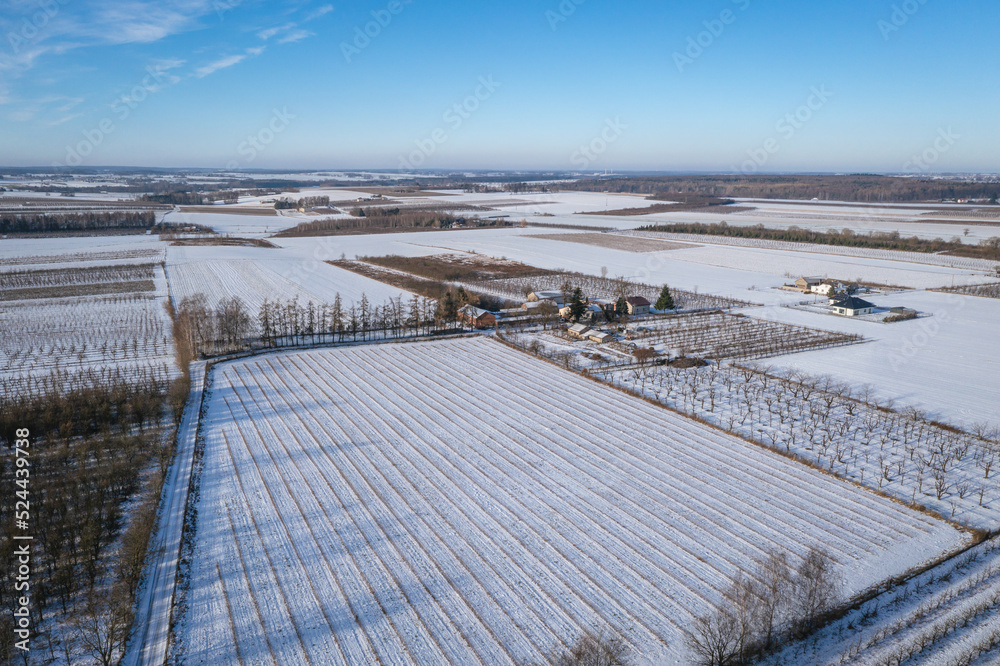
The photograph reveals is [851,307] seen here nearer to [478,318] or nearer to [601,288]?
[601,288]

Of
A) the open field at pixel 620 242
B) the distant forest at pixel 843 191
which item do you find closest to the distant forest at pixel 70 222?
the open field at pixel 620 242

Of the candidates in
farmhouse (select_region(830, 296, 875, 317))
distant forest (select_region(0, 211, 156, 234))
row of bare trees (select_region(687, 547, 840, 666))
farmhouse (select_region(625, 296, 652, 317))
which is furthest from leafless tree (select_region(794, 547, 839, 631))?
distant forest (select_region(0, 211, 156, 234))

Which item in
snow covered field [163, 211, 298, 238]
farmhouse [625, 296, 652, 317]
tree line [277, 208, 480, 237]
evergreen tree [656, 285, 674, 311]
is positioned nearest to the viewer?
farmhouse [625, 296, 652, 317]

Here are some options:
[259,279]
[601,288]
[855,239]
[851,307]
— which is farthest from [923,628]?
[855,239]

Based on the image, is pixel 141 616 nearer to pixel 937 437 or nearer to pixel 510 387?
pixel 510 387

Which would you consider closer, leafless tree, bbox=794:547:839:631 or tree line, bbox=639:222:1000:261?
leafless tree, bbox=794:547:839:631

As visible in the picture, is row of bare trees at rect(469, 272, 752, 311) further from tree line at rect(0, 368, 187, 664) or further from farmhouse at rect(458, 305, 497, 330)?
tree line at rect(0, 368, 187, 664)
